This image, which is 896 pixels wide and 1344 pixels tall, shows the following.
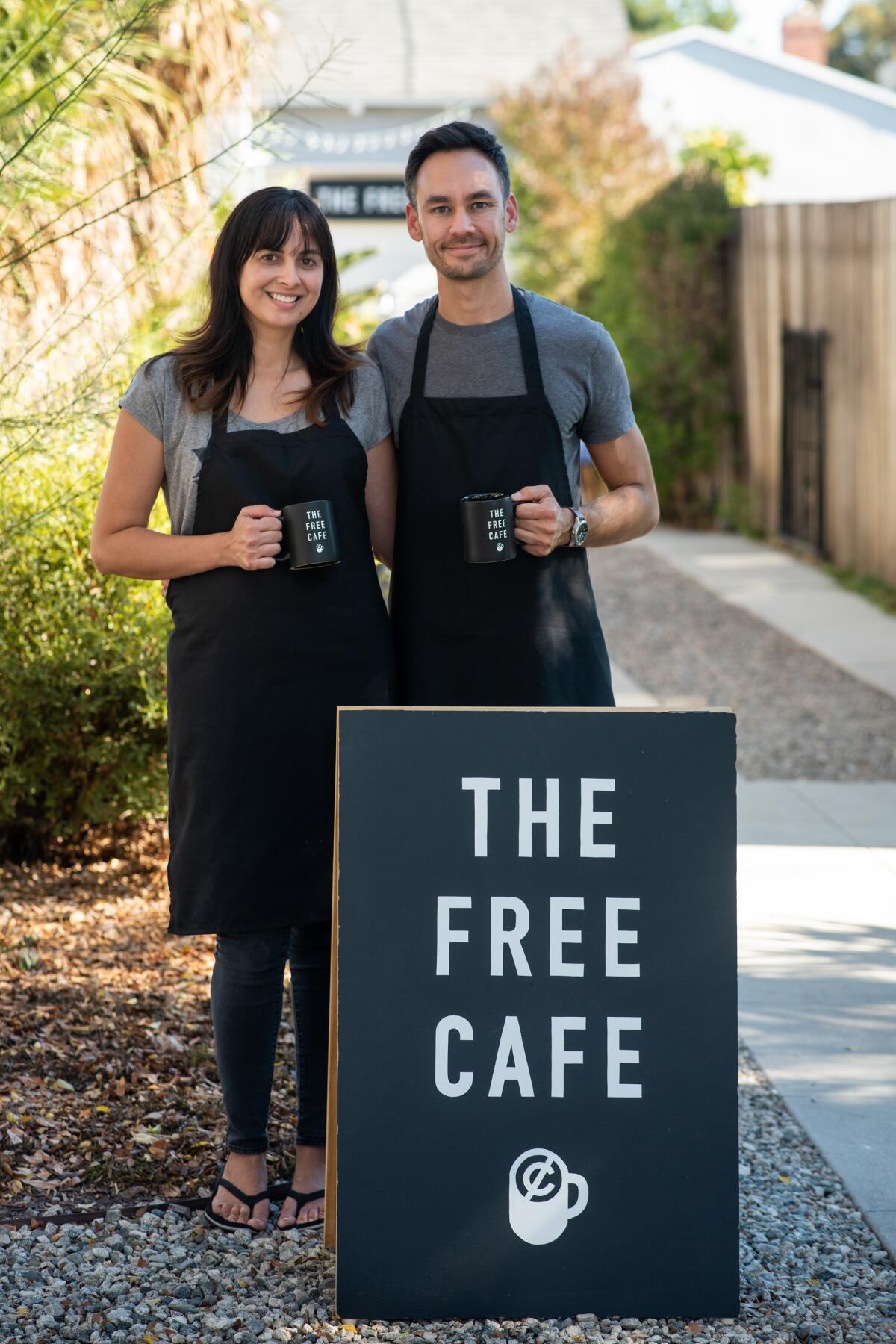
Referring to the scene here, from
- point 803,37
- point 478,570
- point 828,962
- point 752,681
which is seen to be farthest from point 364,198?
point 478,570

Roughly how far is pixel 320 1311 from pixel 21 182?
2705 millimetres

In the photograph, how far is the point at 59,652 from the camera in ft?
15.0

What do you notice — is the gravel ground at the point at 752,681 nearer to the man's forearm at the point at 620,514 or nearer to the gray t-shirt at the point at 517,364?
the man's forearm at the point at 620,514

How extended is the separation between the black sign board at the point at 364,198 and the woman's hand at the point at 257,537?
60.8ft

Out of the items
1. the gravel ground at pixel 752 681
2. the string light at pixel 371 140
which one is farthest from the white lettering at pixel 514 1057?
the string light at pixel 371 140

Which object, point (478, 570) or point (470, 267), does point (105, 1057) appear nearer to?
point (478, 570)

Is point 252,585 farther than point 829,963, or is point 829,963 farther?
point 829,963

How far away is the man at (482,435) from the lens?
9.39 ft

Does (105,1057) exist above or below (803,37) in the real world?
below

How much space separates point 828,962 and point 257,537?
261 centimetres

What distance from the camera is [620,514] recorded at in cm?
296

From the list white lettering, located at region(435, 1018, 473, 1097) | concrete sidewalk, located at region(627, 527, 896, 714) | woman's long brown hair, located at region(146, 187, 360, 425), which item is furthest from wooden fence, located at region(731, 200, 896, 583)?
white lettering, located at region(435, 1018, 473, 1097)

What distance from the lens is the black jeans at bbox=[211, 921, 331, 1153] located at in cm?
282

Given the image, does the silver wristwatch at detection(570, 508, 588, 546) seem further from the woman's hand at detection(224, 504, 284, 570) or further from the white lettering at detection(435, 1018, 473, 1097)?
the white lettering at detection(435, 1018, 473, 1097)
